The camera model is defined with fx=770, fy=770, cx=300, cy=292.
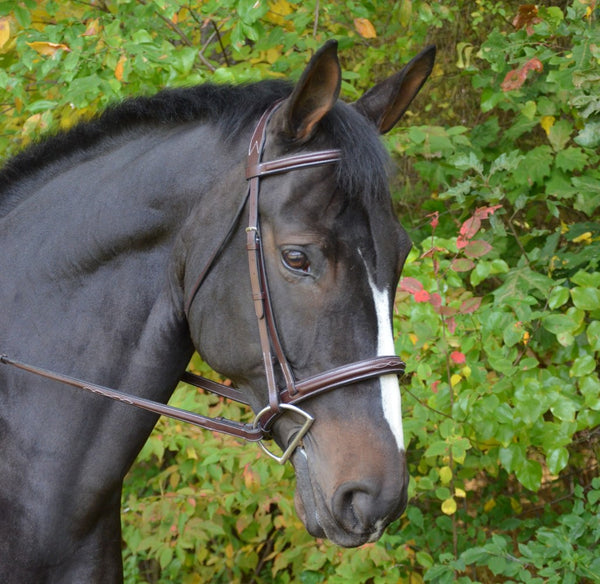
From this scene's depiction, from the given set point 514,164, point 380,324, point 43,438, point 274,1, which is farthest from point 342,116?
A: point 274,1

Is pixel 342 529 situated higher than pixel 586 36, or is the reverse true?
pixel 586 36

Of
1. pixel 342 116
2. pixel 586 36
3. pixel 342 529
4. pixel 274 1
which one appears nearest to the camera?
pixel 342 529

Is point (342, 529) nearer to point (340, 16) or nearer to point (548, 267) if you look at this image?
point (548, 267)

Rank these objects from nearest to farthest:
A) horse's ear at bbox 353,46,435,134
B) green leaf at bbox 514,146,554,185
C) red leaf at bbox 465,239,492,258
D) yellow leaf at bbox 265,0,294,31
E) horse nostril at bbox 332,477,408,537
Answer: horse nostril at bbox 332,477,408,537 < horse's ear at bbox 353,46,435,134 < red leaf at bbox 465,239,492,258 < green leaf at bbox 514,146,554,185 < yellow leaf at bbox 265,0,294,31

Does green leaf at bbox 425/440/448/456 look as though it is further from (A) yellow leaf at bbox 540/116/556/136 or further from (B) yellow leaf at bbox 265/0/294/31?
(B) yellow leaf at bbox 265/0/294/31

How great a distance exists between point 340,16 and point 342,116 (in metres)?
2.39

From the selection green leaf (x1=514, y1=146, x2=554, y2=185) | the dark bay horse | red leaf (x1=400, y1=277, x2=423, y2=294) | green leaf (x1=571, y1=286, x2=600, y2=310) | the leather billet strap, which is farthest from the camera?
green leaf (x1=514, y1=146, x2=554, y2=185)

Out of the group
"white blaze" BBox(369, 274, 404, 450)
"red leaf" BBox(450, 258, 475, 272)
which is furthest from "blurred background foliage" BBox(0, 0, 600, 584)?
"white blaze" BBox(369, 274, 404, 450)

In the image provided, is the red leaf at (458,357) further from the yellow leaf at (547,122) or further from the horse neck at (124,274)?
the yellow leaf at (547,122)

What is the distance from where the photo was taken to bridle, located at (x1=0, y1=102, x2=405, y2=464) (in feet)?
6.23

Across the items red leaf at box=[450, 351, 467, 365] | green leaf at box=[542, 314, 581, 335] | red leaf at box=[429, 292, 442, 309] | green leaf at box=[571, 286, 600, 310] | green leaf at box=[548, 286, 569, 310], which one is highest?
green leaf at box=[571, 286, 600, 310]

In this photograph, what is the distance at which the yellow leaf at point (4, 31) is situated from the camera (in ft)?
11.2

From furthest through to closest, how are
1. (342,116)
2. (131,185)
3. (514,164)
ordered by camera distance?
1. (514,164)
2. (131,185)
3. (342,116)

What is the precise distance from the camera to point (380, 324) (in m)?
1.95
